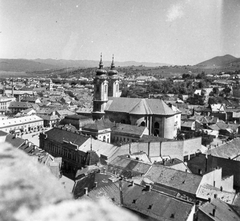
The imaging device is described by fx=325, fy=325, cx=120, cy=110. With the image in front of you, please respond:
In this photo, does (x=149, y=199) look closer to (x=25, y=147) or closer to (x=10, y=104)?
(x=25, y=147)

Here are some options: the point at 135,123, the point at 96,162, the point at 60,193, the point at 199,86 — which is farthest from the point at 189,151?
the point at 199,86

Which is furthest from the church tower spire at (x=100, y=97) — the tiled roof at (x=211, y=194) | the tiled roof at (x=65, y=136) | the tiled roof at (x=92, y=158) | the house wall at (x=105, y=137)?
the tiled roof at (x=211, y=194)

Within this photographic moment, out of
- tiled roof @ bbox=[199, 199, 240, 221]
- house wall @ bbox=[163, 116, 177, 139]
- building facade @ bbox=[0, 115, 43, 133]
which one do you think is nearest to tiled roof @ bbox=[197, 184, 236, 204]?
tiled roof @ bbox=[199, 199, 240, 221]

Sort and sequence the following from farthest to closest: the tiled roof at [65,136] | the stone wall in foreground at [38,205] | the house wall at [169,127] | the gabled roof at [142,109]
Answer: the gabled roof at [142,109], the house wall at [169,127], the tiled roof at [65,136], the stone wall in foreground at [38,205]

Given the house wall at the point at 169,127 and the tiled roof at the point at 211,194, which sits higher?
the house wall at the point at 169,127

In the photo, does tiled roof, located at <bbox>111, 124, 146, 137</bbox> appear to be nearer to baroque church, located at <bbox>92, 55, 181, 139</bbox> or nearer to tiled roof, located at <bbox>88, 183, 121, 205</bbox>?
baroque church, located at <bbox>92, 55, 181, 139</bbox>

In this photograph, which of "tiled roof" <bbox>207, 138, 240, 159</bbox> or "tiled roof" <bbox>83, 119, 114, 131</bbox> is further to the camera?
"tiled roof" <bbox>83, 119, 114, 131</bbox>

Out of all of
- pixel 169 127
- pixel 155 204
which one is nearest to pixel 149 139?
pixel 169 127

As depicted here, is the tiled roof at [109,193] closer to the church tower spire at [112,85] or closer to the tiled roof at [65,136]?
the tiled roof at [65,136]
